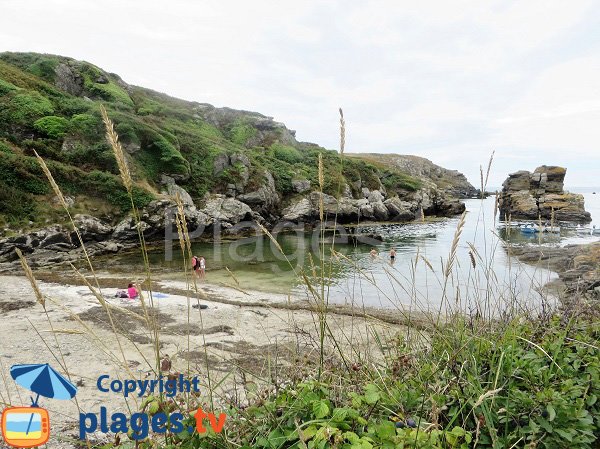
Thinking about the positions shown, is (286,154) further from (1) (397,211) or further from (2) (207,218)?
(2) (207,218)

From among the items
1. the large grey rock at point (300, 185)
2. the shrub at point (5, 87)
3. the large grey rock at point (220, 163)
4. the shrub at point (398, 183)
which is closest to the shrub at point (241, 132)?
the large grey rock at point (300, 185)

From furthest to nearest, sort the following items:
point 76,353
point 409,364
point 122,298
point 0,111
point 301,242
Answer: point 301,242
point 0,111
point 122,298
point 76,353
point 409,364

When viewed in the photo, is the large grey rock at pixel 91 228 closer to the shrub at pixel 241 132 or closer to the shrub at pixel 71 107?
the shrub at pixel 71 107

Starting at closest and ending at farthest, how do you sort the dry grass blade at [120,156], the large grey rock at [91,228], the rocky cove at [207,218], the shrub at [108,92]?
the dry grass blade at [120,156] → the rocky cove at [207,218] → the large grey rock at [91,228] → the shrub at [108,92]

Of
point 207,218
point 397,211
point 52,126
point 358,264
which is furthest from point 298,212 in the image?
point 52,126

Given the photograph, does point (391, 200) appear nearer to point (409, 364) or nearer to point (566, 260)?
point (566, 260)

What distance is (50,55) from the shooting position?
1960 inches

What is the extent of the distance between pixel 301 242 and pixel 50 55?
151 ft

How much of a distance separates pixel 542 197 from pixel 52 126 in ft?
257

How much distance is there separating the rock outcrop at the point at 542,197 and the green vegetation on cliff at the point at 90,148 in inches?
1160

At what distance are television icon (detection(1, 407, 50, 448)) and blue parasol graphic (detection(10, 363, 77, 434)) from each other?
2 centimetres

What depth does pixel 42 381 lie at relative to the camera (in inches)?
71.6

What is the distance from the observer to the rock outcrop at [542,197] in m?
61.1

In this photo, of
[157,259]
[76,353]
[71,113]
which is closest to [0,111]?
[71,113]
